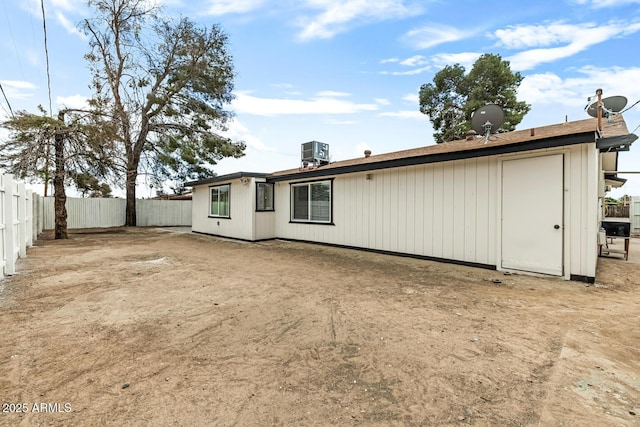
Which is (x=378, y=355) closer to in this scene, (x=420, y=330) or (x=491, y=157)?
(x=420, y=330)

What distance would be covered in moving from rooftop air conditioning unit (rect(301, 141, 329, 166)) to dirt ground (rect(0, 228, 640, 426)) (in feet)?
20.0

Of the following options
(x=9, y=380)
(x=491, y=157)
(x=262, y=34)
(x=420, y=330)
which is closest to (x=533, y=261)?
(x=491, y=157)

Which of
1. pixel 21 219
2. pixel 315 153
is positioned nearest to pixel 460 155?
pixel 315 153

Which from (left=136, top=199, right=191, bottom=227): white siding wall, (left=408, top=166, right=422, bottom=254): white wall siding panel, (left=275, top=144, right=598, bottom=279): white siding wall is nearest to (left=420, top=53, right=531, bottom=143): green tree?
(left=275, top=144, right=598, bottom=279): white siding wall

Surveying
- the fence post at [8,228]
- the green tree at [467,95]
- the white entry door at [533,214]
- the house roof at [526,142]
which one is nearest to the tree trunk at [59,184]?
the fence post at [8,228]

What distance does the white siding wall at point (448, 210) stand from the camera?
473cm

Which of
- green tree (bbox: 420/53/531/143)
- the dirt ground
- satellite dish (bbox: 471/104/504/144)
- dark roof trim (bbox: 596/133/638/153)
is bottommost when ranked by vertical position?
the dirt ground

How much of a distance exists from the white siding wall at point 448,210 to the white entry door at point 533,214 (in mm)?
92

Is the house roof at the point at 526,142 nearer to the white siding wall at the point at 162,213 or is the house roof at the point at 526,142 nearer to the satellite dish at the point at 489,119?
the satellite dish at the point at 489,119

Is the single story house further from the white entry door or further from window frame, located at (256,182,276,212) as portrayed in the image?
window frame, located at (256,182,276,212)

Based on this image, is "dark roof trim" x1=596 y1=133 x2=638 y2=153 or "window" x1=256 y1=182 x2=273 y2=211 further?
"window" x1=256 y1=182 x2=273 y2=211

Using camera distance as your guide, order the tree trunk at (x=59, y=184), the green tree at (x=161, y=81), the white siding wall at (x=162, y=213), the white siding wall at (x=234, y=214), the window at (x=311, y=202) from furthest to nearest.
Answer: the white siding wall at (x=162, y=213)
the green tree at (x=161, y=81)
the white siding wall at (x=234, y=214)
the tree trunk at (x=59, y=184)
the window at (x=311, y=202)

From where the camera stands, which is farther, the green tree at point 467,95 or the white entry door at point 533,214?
the green tree at point 467,95

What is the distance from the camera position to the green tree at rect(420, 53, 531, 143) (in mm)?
16266
